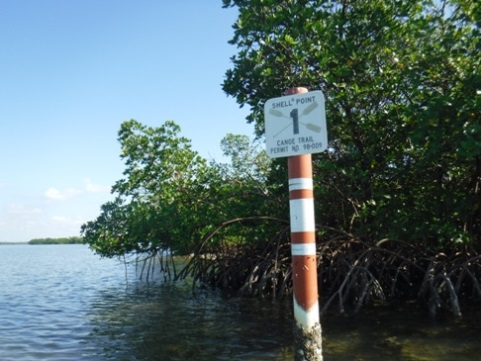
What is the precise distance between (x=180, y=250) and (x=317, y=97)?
1139cm

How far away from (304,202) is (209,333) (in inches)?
177

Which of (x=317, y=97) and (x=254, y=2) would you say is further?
(x=254, y=2)

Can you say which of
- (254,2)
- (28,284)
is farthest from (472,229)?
(28,284)

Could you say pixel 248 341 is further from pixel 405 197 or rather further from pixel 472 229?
pixel 472 229

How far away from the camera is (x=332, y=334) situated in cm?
677

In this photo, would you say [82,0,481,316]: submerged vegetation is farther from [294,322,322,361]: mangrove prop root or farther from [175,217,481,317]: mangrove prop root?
[294,322,322,361]: mangrove prop root

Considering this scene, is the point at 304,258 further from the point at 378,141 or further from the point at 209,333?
the point at 378,141

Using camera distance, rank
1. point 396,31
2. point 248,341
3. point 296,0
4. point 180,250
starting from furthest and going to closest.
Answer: point 180,250 < point 296,0 < point 396,31 < point 248,341

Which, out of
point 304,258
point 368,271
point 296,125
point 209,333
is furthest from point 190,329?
point 296,125

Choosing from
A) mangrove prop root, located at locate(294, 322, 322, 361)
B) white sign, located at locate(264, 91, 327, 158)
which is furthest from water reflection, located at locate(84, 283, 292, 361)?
white sign, located at locate(264, 91, 327, 158)

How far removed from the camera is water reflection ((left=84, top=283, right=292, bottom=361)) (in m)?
6.15

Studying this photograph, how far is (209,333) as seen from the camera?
7.36m

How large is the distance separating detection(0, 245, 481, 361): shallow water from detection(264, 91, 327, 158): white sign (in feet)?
10.2

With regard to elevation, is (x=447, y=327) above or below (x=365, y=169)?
below
